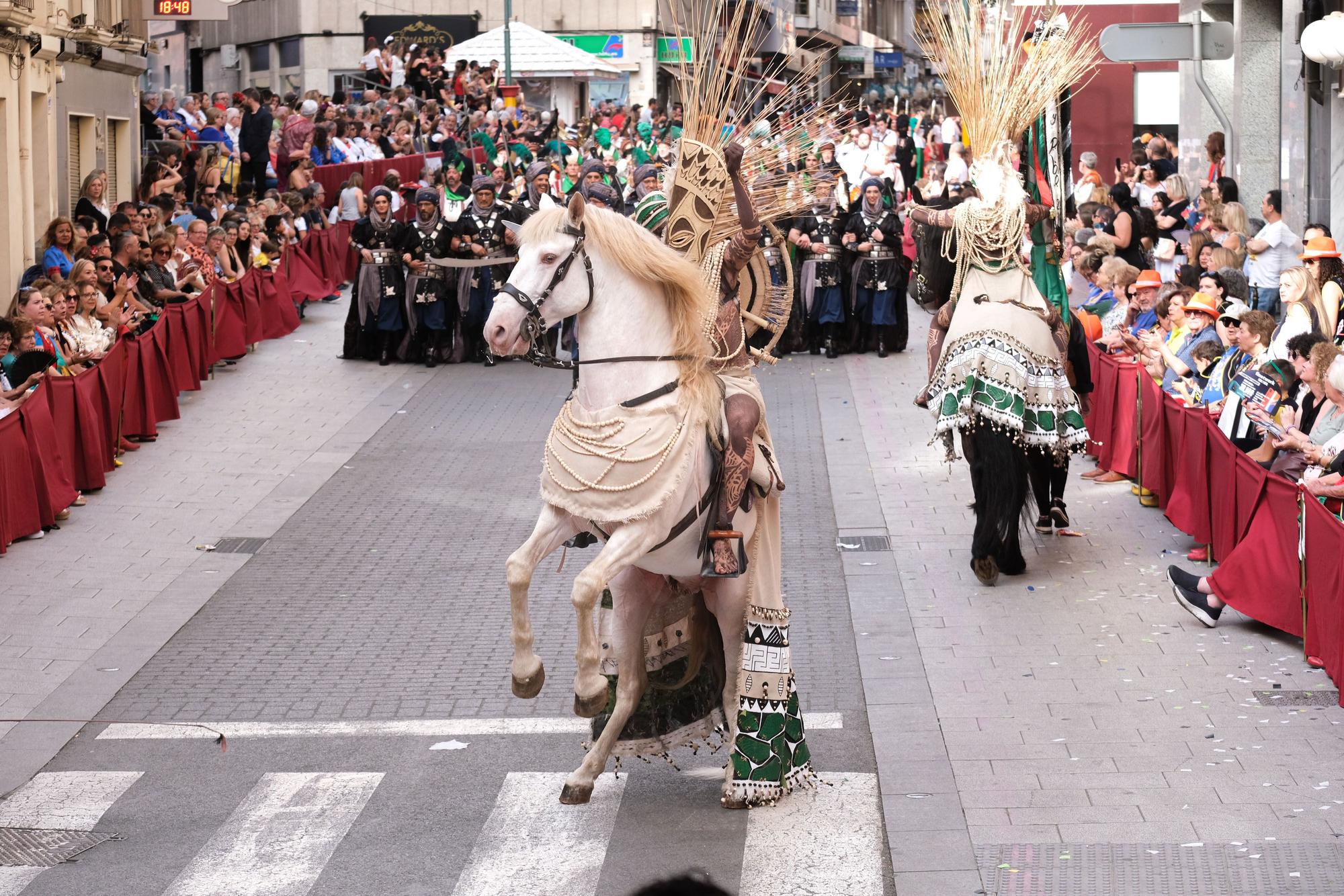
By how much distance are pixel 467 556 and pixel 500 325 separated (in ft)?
19.4

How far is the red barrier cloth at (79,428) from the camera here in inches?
536

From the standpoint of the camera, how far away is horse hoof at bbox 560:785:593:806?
24.6 ft

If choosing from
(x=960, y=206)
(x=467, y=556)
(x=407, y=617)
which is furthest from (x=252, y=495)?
(x=960, y=206)

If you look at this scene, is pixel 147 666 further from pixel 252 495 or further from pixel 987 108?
pixel 987 108

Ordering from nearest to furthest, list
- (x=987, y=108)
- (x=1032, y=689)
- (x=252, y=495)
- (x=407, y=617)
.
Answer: (x=1032, y=689)
(x=407, y=617)
(x=987, y=108)
(x=252, y=495)

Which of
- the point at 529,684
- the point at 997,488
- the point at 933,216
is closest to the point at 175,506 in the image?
the point at 933,216

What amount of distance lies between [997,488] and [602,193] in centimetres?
935

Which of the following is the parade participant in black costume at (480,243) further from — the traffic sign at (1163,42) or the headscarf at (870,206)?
the traffic sign at (1163,42)

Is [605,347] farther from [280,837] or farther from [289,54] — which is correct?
[289,54]

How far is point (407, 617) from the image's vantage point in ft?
35.3

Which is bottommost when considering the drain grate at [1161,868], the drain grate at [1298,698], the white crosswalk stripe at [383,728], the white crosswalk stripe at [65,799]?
the white crosswalk stripe at [65,799]

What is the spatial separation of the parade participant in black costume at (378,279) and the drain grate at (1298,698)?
13.7m

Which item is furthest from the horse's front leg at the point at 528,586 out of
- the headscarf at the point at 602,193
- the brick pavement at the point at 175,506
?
the headscarf at the point at 602,193

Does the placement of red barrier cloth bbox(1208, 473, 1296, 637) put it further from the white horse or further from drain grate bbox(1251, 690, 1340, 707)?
the white horse
